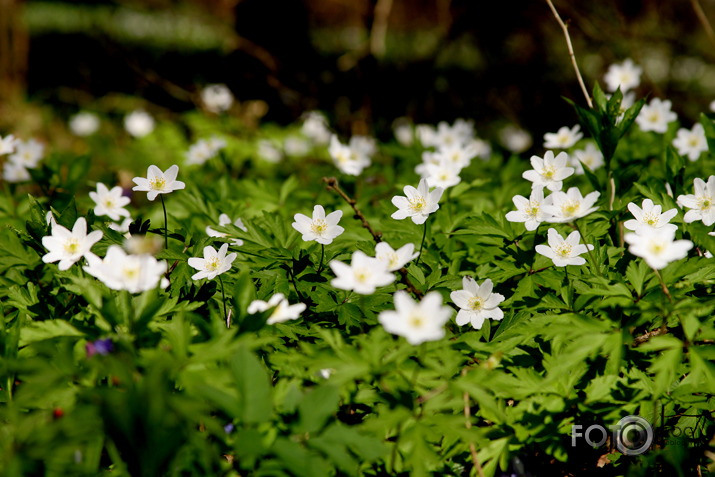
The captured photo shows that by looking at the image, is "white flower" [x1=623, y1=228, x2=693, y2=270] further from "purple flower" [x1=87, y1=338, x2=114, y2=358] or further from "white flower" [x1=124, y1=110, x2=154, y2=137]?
"white flower" [x1=124, y1=110, x2=154, y2=137]

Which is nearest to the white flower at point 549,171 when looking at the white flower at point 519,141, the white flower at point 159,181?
the white flower at point 159,181

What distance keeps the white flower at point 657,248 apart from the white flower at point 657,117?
1.61 metres

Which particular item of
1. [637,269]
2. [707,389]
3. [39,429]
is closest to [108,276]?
[39,429]

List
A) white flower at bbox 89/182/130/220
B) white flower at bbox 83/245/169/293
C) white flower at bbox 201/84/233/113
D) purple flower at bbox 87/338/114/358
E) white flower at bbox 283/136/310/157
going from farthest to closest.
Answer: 1. white flower at bbox 283/136/310/157
2. white flower at bbox 201/84/233/113
3. white flower at bbox 89/182/130/220
4. white flower at bbox 83/245/169/293
5. purple flower at bbox 87/338/114/358

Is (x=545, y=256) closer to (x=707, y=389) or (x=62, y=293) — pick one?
(x=707, y=389)

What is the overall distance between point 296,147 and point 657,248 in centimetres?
369

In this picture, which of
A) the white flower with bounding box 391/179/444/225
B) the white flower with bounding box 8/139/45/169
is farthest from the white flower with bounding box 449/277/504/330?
the white flower with bounding box 8/139/45/169

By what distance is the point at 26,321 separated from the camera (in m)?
1.82

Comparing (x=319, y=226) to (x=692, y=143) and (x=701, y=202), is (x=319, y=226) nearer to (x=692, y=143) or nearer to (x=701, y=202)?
(x=701, y=202)

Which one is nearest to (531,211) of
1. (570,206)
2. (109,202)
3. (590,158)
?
(570,206)

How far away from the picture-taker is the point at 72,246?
1.74m

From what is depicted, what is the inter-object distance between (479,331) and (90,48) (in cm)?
1122

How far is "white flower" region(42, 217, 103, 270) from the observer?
171 cm

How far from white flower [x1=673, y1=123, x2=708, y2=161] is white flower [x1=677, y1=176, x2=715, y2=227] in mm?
882
